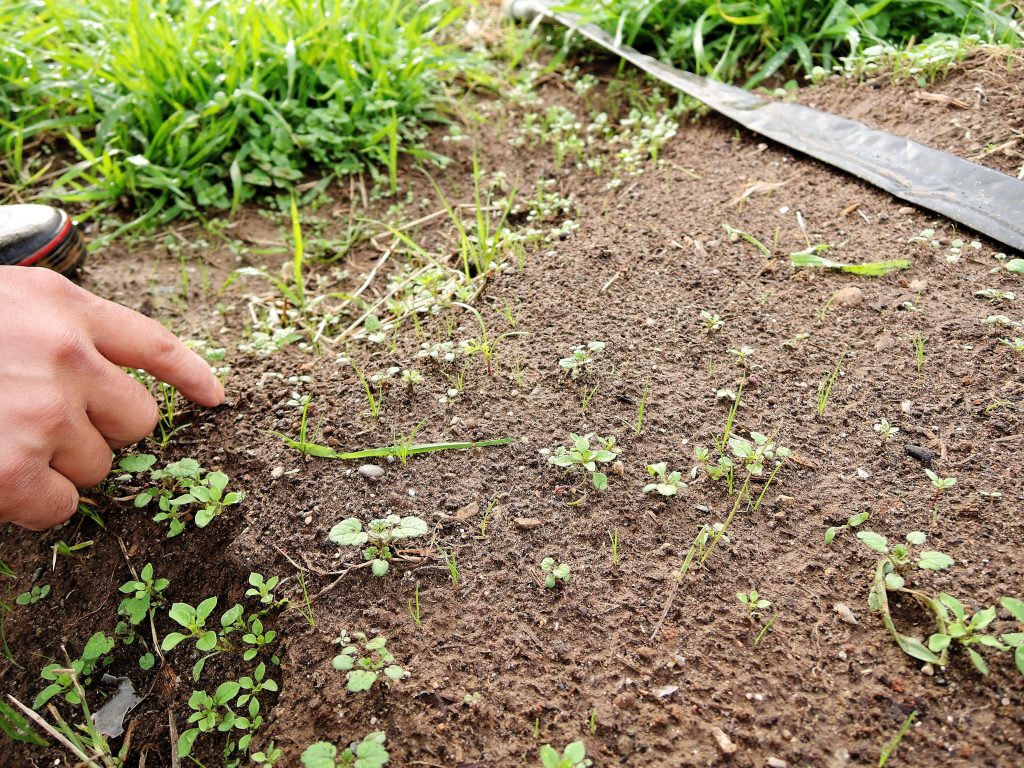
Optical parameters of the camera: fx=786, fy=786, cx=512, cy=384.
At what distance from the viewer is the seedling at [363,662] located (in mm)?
1447

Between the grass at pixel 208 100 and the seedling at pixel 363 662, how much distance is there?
1871 millimetres

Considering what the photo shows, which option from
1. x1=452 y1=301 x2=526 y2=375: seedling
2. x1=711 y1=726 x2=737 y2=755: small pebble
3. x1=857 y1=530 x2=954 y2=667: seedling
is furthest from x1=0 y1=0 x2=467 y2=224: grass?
x1=711 y1=726 x2=737 y2=755: small pebble

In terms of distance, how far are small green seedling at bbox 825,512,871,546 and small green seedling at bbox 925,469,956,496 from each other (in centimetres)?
15

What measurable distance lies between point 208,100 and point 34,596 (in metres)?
1.90

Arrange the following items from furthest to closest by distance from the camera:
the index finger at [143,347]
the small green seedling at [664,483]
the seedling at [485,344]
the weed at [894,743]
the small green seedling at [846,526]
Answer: the seedling at [485,344]
the index finger at [143,347]
the small green seedling at [664,483]
the small green seedling at [846,526]
the weed at [894,743]

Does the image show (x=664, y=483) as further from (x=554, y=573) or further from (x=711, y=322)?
(x=711, y=322)

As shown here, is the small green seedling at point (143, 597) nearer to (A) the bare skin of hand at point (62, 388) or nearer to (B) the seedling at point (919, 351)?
(A) the bare skin of hand at point (62, 388)

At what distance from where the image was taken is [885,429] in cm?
178

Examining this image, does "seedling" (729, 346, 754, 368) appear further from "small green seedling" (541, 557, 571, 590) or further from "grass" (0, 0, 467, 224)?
"grass" (0, 0, 467, 224)

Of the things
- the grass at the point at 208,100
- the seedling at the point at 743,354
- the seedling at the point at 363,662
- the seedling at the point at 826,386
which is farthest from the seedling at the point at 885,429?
the grass at the point at 208,100

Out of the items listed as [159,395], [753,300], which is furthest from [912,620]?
[159,395]

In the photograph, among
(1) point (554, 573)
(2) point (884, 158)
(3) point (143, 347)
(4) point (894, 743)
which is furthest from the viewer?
(2) point (884, 158)

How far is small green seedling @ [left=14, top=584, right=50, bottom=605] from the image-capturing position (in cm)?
182

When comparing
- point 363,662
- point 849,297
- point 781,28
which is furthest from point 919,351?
point 781,28
